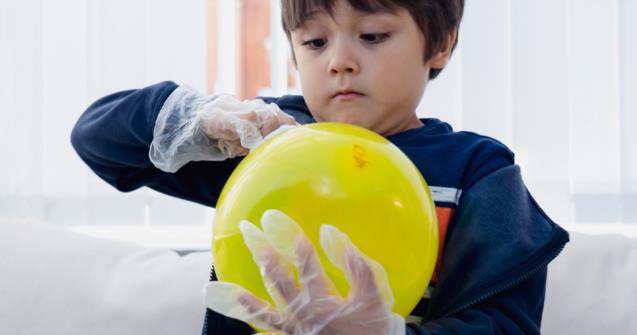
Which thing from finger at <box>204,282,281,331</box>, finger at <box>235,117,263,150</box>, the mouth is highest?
the mouth

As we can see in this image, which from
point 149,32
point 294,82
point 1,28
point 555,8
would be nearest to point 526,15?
point 555,8

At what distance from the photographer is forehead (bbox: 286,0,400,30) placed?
1002 mm

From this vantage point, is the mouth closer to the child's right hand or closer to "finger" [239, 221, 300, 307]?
the child's right hand

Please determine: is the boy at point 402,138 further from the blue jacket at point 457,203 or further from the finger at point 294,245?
the finger at point 294,245

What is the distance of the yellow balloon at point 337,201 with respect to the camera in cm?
75

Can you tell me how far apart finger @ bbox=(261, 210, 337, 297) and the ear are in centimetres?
50

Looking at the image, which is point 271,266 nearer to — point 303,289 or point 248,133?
point 303,289

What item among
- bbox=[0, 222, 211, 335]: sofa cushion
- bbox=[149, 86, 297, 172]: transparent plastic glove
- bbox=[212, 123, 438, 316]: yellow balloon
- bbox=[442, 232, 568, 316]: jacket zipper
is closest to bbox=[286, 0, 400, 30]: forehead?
bbox=[149, 86, 297, 172]: transparent plastic glove

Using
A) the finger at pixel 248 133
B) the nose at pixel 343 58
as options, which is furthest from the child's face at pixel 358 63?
the finger at pixel 248 133

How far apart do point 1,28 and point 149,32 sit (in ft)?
1.31

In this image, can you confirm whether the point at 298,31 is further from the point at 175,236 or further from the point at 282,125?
the point at 175,236

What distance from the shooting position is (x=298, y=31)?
3.48 ft

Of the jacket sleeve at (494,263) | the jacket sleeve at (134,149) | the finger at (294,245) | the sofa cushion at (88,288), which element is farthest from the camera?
the sofa cushion at (88,288)

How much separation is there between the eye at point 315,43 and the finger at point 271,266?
38 centimetres
